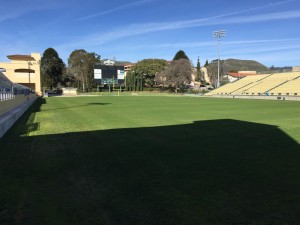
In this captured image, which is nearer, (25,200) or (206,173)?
(25,200)

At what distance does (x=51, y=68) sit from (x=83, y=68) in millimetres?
9672

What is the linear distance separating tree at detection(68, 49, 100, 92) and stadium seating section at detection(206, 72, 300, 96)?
44560mm

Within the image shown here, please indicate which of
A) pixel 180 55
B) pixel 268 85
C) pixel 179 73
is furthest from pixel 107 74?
pixel 268 85

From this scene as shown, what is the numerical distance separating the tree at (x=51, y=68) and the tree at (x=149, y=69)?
77.8 ft

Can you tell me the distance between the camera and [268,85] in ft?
192

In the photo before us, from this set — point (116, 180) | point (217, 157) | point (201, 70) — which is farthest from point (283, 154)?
point (201, 70)

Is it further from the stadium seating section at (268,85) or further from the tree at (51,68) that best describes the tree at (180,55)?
the stadium seating section at (268,85)

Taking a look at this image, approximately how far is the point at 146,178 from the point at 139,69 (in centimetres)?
9135

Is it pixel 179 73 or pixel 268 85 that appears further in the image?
pixel 179 73

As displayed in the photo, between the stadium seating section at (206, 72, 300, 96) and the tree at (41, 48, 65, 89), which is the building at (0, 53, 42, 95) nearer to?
the tree at (41, 48, 65, 89)

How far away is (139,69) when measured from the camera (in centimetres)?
9594

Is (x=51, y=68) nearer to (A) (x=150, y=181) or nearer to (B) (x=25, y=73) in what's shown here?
(B) (x=25, y=73)

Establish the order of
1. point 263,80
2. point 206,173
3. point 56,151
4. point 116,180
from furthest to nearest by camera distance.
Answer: point 263,80, point 56,151, point 206,173, point 116,180

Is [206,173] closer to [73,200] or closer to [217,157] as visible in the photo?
[217,157]
